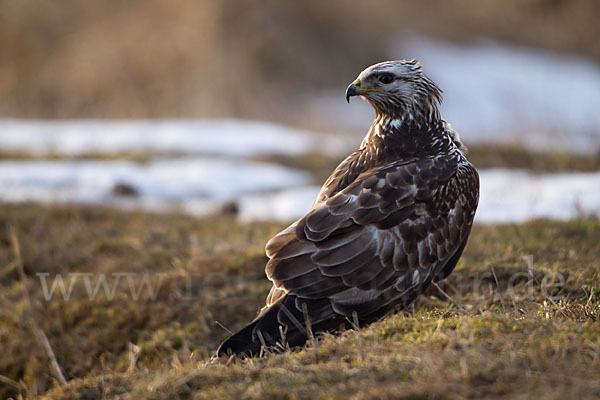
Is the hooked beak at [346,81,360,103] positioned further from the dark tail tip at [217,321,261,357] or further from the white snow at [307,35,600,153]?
the white snow at [307,35,600,153]

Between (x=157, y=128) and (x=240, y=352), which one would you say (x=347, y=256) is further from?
(x=157, y=128)

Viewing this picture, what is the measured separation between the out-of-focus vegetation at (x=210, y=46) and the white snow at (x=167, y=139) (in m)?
5.69

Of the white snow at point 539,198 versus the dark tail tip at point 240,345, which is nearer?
the dark tail tip at point 240,345

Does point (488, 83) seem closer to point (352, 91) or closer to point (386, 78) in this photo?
point (386, 78)

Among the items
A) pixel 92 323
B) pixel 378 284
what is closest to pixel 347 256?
pixel 378 284

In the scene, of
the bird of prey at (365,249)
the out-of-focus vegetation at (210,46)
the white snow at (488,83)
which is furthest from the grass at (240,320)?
the out-of-focus vegetation at (210,46)

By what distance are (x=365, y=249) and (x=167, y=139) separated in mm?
11238

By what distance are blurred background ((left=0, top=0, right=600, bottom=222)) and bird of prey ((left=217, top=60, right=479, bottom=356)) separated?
6069mm

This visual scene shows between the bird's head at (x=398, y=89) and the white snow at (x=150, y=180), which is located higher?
the bird's head at (x=398, y=89)

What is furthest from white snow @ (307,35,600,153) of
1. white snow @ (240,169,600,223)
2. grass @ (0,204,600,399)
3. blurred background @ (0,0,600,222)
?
grass @ (0,204,600,399)

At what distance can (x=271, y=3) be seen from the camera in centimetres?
2756

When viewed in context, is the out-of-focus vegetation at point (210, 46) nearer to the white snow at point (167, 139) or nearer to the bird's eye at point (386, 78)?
the white snow at point (167, 139)

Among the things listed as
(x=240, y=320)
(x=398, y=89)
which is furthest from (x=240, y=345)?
(x=398, y=89)

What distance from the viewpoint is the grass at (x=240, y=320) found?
329cm
